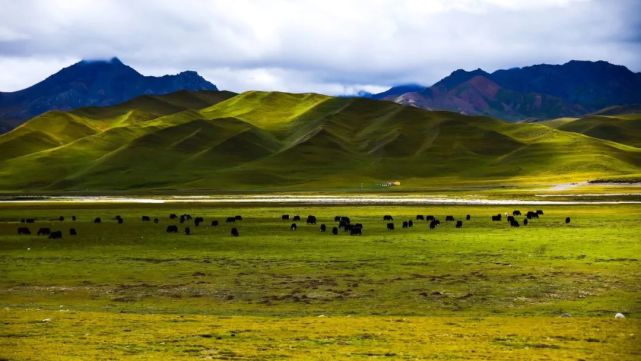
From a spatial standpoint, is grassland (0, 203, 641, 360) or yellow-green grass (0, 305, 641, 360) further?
grassland (0, 203, 641, 360)

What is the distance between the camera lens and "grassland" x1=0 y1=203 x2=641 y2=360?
2050 centimetres

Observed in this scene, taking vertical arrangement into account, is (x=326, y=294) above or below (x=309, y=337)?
below

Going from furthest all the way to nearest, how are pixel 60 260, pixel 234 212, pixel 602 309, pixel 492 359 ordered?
pixel 234 212, pixel 60 260, pixel 602 309, pixel 492 359

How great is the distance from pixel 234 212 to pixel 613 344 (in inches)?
2906

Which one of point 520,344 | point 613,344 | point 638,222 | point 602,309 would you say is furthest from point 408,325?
point 638,222

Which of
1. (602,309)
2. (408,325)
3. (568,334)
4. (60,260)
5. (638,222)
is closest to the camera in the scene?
(568,334)

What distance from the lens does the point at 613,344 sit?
2034 cm

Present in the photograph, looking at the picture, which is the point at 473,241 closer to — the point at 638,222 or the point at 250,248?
the point at 250,248

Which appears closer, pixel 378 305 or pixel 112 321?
pixel 112 321

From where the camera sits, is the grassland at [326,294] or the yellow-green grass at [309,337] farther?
the grassland at [326,294]

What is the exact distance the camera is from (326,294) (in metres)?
31.9

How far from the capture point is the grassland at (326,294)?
2050 centimetres

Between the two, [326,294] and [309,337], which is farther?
[326,294]

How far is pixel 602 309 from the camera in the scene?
27406 millimetres
